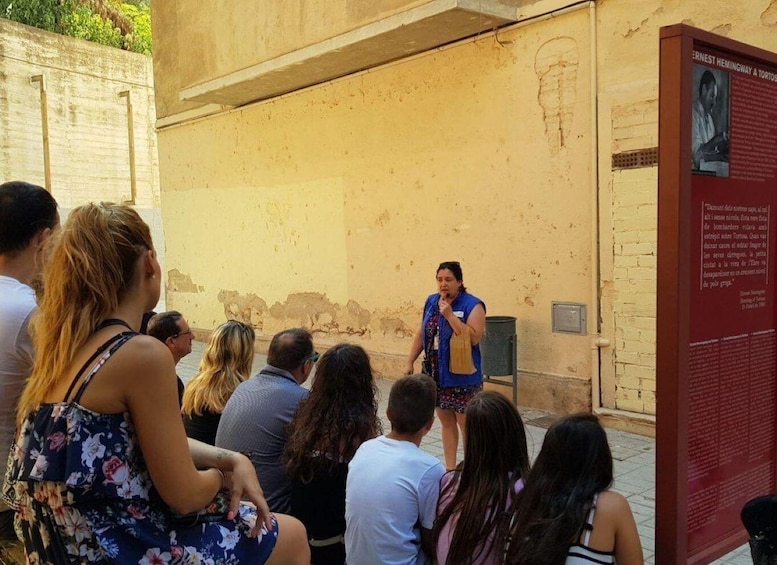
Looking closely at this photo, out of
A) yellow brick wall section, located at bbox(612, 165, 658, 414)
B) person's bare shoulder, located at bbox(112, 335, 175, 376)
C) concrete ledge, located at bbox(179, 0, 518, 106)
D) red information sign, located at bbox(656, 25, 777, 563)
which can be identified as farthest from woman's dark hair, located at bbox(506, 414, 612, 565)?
concrete ledge, located at bbox(179, 0, 518, 106)

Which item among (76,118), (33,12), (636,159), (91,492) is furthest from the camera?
(33,12)

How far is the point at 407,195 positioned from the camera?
8.91 meters

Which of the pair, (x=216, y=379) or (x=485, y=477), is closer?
(x=485, y=477)

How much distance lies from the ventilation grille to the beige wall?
0.23 feet

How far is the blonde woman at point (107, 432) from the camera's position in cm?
149

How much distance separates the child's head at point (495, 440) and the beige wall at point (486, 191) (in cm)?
438

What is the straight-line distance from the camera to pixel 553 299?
7262mm

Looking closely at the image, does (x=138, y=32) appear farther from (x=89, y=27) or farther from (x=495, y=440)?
(x=495, y=440)

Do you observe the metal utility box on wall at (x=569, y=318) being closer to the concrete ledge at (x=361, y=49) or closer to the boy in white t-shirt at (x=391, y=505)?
the concrete ledge at (x=361, y=49)

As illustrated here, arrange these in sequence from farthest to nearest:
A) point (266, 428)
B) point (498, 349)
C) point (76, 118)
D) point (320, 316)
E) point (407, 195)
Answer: point (76, 118), point (320, 316), point (407, 195), point (498, 349), point (266, 428)

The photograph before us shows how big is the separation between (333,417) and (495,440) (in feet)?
2.97

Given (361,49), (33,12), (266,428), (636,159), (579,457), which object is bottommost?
(266,428)

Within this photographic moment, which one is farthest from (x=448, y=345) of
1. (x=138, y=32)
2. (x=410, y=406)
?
(x=138, y=32)

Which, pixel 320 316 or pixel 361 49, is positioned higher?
pixel 361 49
